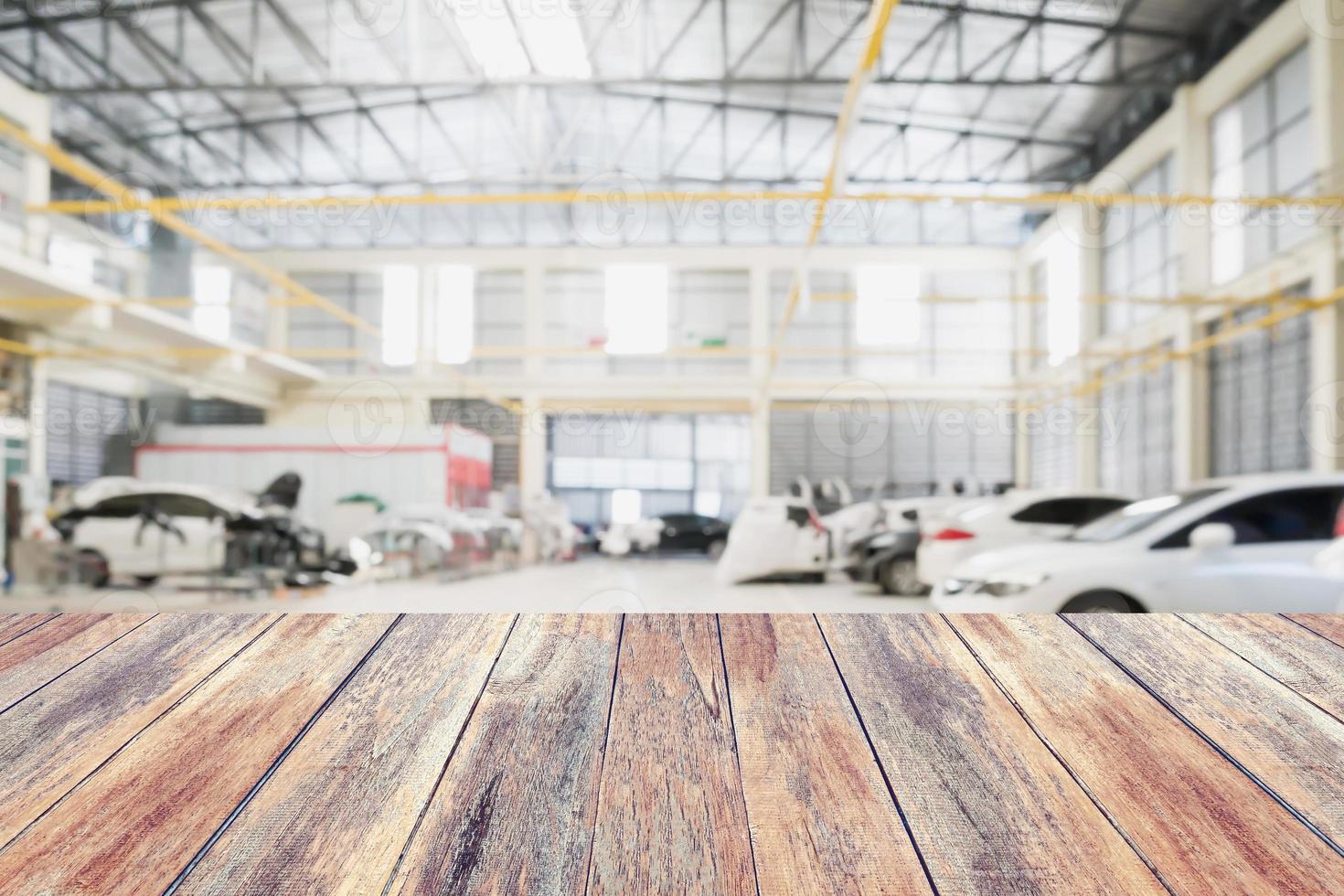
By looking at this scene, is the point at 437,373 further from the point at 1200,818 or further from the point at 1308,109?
the point at 1200,818

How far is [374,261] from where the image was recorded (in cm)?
1869

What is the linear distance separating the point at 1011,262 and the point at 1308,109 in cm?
886

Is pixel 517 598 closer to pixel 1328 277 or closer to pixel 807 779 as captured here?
pixel 807 779

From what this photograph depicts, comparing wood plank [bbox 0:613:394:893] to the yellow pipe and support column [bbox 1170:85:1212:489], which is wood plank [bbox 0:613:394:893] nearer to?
the yellow pipe

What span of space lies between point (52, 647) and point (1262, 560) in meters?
5.12

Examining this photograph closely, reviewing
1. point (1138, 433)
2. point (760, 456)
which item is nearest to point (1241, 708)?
point (1138, 433)

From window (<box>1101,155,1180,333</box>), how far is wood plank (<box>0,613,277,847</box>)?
40.6 feet

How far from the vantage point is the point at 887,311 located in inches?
720

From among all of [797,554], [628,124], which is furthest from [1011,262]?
[797,554]

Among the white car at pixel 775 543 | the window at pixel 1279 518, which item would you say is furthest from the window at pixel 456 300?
the window at pixel 1279 518

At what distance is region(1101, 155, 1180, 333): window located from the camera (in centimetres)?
1265

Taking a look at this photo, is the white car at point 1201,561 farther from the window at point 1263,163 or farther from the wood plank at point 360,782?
the window at point 1263,163

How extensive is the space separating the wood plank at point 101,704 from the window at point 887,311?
17.3 metres

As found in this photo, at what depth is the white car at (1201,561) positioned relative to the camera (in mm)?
4477
